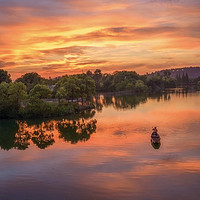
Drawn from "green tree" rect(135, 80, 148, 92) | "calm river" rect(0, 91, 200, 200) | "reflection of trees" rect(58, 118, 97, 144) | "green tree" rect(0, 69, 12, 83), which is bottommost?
"calm river" rect(0, 91, 200, 200)

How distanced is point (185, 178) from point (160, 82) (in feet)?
465

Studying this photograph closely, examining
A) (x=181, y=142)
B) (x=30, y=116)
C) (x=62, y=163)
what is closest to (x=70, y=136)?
(x=62, y=163)

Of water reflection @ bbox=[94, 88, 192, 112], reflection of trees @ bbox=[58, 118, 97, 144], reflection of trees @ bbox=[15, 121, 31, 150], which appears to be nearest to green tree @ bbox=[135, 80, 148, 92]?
water reflection @ bbox=[94, 88, 192, 112]

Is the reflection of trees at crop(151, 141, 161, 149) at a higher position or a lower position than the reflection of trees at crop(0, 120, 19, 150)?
lower

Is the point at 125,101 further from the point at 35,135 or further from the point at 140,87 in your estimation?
the point at 35,135

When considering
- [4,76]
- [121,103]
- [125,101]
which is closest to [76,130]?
[121,103]

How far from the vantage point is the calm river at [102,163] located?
19.7 m

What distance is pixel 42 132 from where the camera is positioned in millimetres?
43844

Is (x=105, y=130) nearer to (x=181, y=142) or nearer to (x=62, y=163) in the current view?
(x=181, y=142)

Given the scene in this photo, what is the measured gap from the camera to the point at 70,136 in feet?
131

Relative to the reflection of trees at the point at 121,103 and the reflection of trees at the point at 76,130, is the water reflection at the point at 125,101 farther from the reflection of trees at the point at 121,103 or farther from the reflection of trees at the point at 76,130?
the reflection of trees at the point at 76,130

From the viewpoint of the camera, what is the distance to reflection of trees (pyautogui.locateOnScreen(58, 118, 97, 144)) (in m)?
38.6

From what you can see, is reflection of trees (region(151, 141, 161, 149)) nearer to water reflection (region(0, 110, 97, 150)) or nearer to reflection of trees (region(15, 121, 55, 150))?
water reflection (region(0, 110, 97, 150))

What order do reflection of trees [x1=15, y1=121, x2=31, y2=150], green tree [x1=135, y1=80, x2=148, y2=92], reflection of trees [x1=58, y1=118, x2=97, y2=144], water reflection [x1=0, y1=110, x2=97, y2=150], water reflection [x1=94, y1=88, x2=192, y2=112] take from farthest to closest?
1. green tree [x1=135, y1=80, x2=148, y2=92]
2. water reflection [x1=94, y1=88, x2=192, y2=112]
3. reflection of trees [x1=58, y1=118, x2=97, y2=144]
4. water reflection [x1=0, y1=110, x2=97, y2=150]
5. reflection of trees [x1=15, y1=121, x2=31, y2=150]
